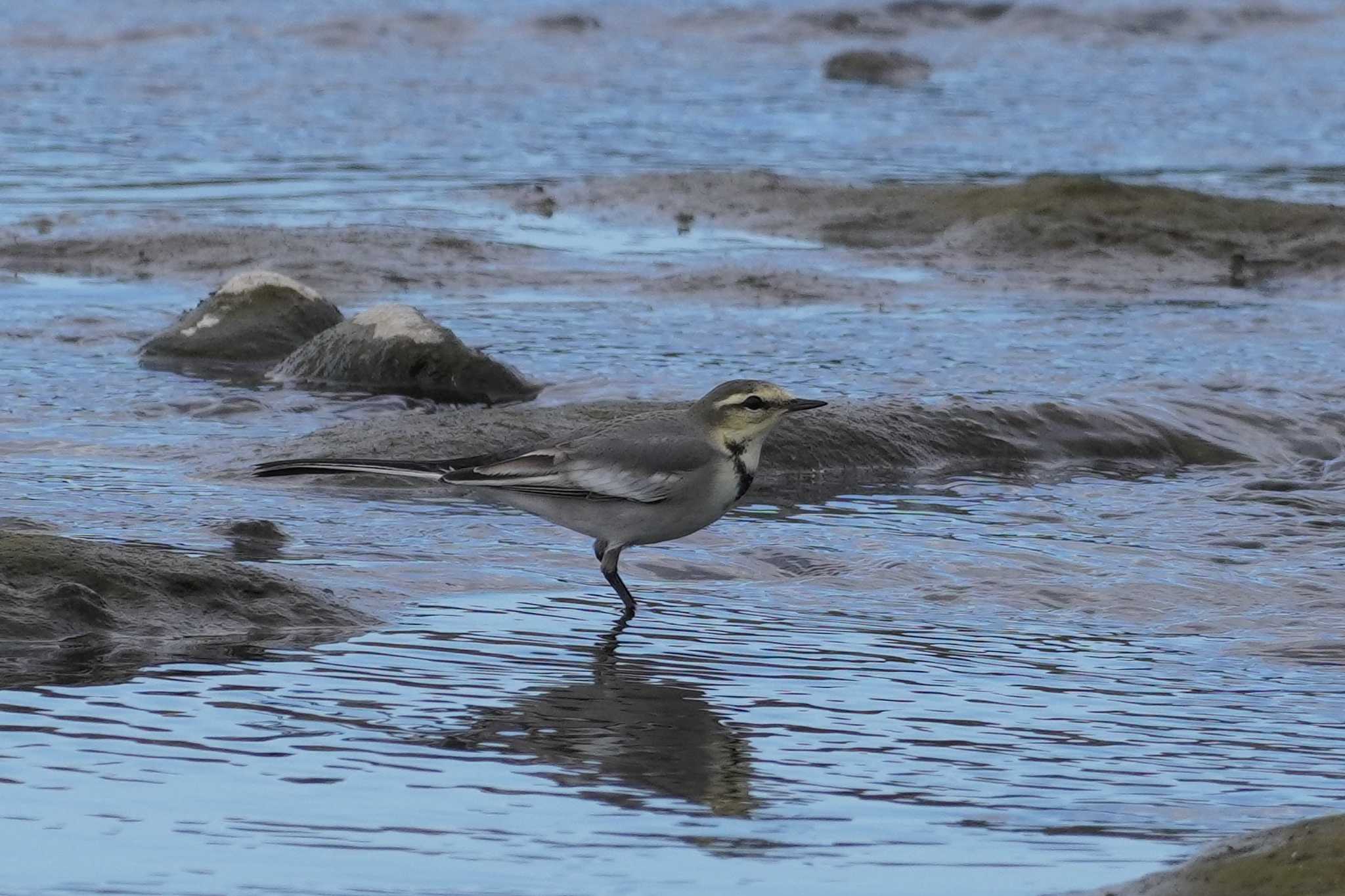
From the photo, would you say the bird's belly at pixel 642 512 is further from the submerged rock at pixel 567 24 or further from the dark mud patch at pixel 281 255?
the submerged rock at pixel 567 24

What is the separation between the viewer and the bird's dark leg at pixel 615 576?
6934mm

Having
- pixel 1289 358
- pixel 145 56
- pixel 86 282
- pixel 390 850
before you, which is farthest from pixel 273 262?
pixel 145 56

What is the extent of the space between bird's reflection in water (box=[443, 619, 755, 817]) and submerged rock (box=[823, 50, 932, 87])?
19544 millimetres

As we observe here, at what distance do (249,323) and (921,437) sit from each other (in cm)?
380

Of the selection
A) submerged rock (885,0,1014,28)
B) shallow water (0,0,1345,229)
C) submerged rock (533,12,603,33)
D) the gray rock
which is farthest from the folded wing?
submerged rock (885,0,1014,28)

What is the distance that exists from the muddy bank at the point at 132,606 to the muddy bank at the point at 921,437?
2177 millimetres

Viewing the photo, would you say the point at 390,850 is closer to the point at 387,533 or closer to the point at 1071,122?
the point at 387,533

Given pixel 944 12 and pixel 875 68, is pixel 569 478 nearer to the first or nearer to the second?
pixel 875 68

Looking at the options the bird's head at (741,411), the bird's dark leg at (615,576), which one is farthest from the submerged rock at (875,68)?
the bird's dark leg at (615,576)

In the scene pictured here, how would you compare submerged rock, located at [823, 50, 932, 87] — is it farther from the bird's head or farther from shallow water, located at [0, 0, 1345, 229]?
the bird's head

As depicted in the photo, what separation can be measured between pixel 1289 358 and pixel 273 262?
20.4 feet

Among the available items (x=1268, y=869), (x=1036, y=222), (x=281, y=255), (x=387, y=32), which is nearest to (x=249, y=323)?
(x=281, y=255)

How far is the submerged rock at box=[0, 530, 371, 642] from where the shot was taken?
6.11 metres

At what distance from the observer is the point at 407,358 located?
10648 millimetres
